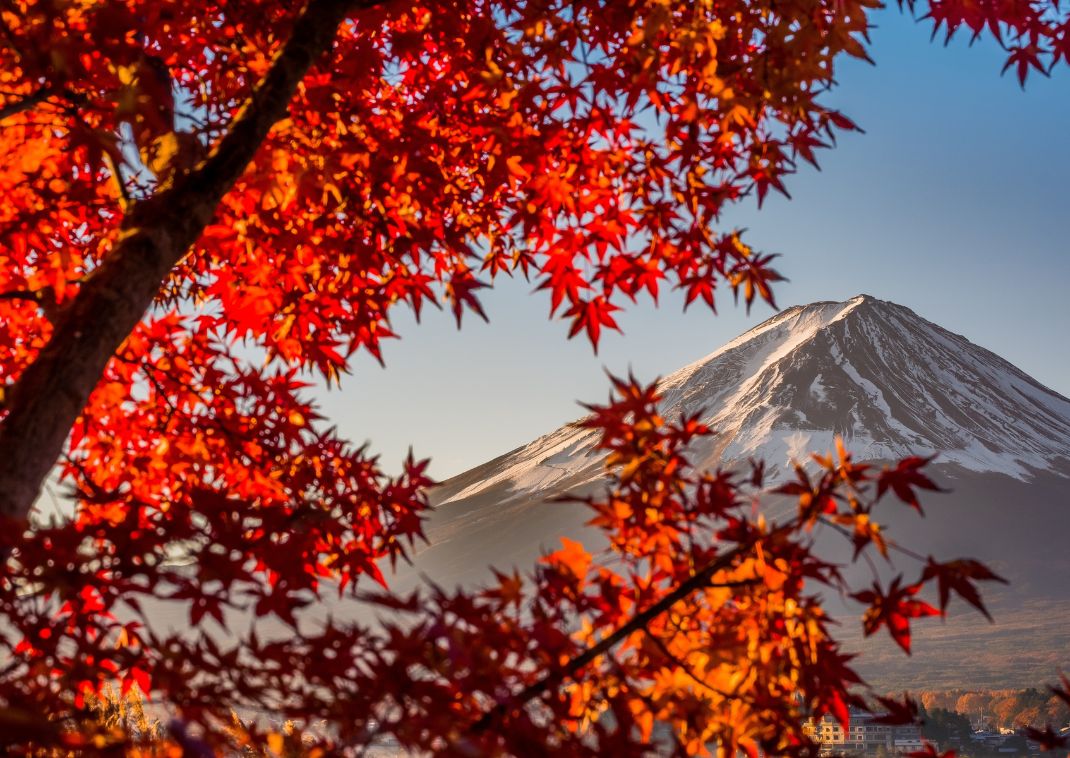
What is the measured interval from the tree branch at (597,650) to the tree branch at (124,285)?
1.15 meters

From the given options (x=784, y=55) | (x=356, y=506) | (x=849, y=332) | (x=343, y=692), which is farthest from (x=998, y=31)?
(x=849, y=332)

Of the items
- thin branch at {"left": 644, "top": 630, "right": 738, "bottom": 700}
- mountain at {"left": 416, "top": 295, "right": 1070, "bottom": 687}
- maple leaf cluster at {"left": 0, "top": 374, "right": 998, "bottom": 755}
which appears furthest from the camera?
mountain at {"left": 416, "top": 295, "right": 1070, "bottom": 687}

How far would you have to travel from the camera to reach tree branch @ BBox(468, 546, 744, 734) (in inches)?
61.4

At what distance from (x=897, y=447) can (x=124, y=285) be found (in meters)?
68.6

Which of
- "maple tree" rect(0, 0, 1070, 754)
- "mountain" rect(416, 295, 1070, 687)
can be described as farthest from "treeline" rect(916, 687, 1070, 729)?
"maple tree" rect(0, 0, 1070, 754)

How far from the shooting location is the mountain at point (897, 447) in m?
63.0

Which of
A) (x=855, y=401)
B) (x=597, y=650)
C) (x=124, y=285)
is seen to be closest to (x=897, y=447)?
(x=855, y=401)

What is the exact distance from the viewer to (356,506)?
9.99 feet

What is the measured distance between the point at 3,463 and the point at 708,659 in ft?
5.52

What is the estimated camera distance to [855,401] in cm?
6981

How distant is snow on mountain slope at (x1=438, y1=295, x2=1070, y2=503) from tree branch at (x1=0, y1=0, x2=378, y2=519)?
5675cm

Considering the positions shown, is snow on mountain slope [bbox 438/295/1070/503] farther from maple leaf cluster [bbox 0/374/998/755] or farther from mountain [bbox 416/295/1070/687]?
maple leaf cluster [bbox 0/374/998/755]

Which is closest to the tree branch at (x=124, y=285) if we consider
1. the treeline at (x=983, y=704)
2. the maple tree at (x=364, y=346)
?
the maple tree at (x=364, y=346)

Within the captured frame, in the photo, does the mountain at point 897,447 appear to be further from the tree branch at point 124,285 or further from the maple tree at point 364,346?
the tree branch at point 124,285
